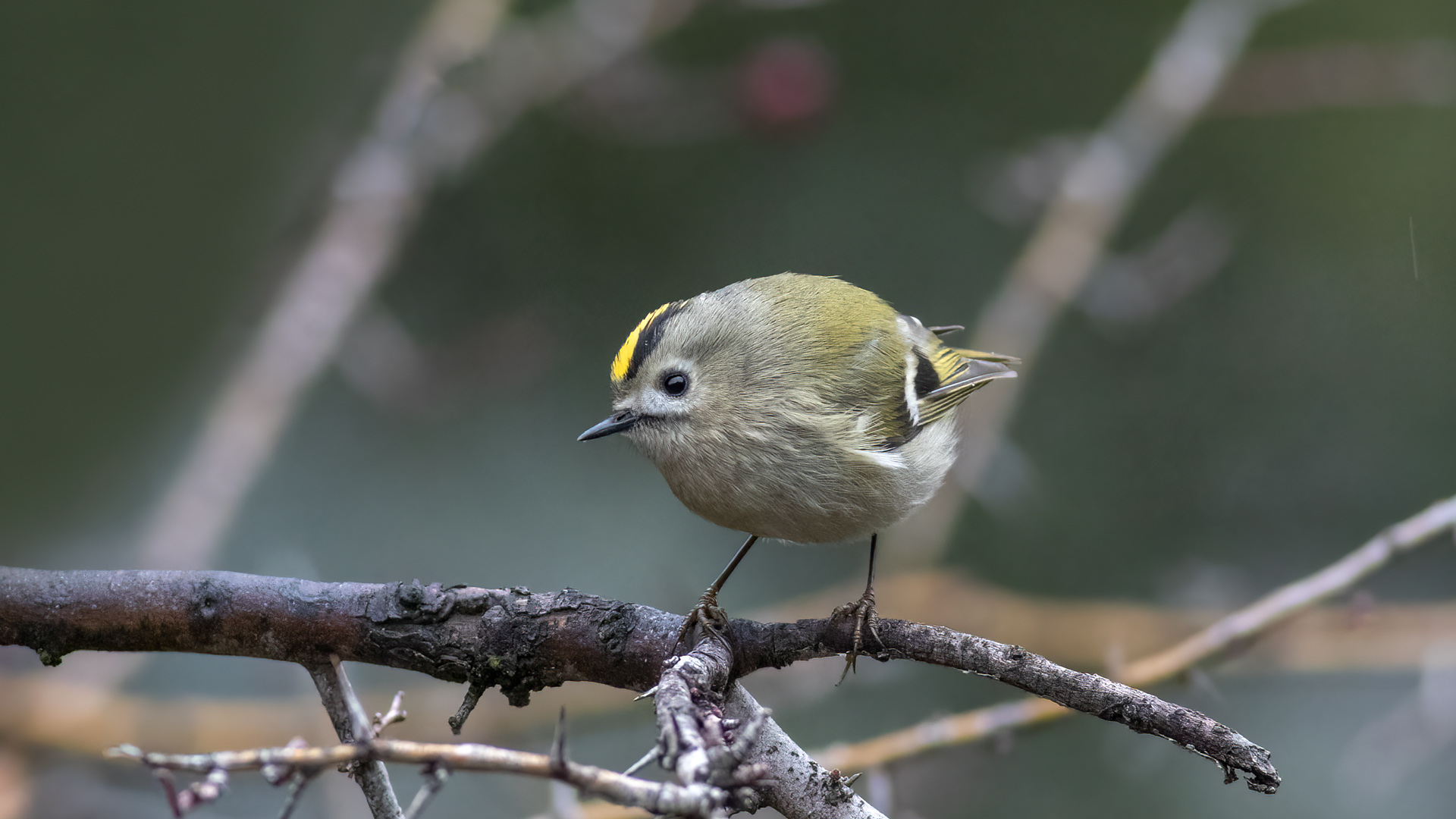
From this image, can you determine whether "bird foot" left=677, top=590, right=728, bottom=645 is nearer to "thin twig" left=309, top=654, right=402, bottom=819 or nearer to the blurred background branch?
"thin twig" left=309, top=654, right=402, bottom=819

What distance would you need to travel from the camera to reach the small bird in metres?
0.92

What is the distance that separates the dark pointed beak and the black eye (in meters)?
0.05

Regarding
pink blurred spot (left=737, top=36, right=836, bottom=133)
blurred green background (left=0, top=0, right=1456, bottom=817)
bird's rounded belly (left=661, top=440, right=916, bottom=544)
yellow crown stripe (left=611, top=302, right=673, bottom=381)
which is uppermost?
pink blurred spot (left=737, top=36, right=836, bottom=133)

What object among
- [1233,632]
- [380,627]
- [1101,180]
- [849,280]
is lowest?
[380,627]

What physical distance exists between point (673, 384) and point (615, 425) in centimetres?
8

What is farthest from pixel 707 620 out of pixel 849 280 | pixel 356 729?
pixel 849 280

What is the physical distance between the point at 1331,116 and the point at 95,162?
2.18 meters

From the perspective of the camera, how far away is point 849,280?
1747mm

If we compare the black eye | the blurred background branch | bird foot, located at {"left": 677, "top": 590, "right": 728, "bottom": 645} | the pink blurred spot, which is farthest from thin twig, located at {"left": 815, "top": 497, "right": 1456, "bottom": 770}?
the pink blurred spot

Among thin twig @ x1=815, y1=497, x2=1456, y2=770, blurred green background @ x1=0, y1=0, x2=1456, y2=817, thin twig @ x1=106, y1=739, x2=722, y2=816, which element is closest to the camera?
thin twig @ x1=106, y1=739, x2=722, y2=816

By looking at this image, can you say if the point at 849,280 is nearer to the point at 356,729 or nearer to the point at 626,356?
the point at 626,356

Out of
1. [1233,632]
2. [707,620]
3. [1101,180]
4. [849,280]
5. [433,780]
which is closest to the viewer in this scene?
[433,780]

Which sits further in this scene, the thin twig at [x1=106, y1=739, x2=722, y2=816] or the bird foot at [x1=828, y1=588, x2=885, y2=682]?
the bird foot at [x1=828, y1=588, x2=885, y2=682]

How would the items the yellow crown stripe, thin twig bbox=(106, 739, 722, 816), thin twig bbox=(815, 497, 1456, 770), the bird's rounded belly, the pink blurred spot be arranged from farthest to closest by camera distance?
1. the pink blurred spot
2. thin twig bbox=(815, 497, 1456, 770)
3. the yellow crown stripe
4. the bird's rounded belly
5. thin twig bbox=(106, 739, 722, 816)
